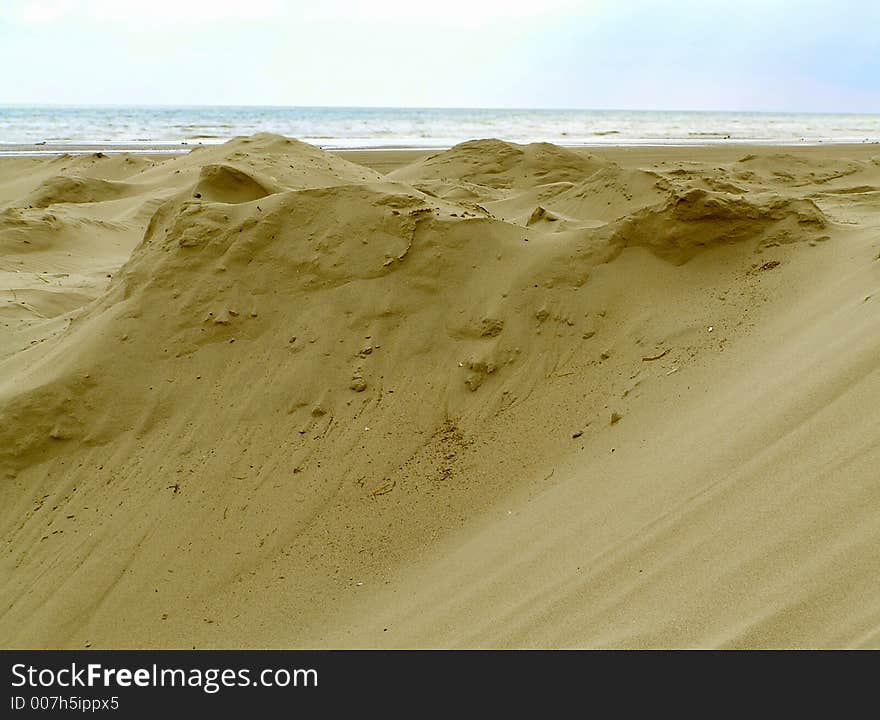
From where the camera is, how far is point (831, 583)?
1.77 m

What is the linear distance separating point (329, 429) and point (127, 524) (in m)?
1.04

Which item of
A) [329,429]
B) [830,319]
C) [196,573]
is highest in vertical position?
→ [830,319]

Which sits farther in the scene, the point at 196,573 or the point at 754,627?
the point at 196,573

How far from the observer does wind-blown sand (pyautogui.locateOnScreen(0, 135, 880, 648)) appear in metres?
2.18

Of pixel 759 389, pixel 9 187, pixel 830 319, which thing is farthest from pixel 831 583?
pixel 9 187

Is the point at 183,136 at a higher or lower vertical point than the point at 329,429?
higher

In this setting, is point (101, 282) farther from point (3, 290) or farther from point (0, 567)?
point (0, 567)

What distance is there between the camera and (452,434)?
358 centimetres

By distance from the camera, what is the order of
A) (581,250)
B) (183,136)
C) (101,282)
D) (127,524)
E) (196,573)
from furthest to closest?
(183,136), (101,282), (581,250), (127,524), (196,573)

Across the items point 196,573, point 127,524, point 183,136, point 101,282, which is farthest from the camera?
point 183,136

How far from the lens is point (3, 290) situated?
21.4 feet

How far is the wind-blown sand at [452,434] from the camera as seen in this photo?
2.18m
